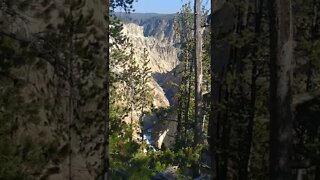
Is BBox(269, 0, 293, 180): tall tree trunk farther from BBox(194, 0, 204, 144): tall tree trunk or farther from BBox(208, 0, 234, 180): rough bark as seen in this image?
BBox(194, 0, 204, 144): tall tree trunk

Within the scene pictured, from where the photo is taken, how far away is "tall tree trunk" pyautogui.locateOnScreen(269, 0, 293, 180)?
11.6ft

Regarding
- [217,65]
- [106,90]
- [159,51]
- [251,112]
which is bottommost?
[251,112]

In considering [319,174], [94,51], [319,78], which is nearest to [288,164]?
[319,174]

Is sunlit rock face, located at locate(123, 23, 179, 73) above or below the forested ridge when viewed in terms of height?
above

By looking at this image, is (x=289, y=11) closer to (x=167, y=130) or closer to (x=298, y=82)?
(x=298, y=82)

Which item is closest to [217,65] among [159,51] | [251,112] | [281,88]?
[251,112]

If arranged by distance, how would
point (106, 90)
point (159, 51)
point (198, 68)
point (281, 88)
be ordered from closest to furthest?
point (106, 90) < point (281, 88) < point (198, 68) < point (159, 51)

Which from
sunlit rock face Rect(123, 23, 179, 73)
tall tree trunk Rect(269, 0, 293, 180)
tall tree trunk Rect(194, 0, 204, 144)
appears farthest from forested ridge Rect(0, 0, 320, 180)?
sunlit rock face Rect(123, 23, 179, 73)

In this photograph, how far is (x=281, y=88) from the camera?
3.55 meters

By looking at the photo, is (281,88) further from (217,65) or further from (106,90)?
(217,65)

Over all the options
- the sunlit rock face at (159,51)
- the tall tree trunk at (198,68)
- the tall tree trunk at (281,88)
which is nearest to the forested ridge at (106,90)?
the tall tree trunk at (281,88)

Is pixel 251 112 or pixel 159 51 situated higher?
pixel 159 51

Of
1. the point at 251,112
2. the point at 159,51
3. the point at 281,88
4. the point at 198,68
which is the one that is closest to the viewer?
the point at 281,88

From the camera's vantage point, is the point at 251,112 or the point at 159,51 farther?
the point at 159,51
